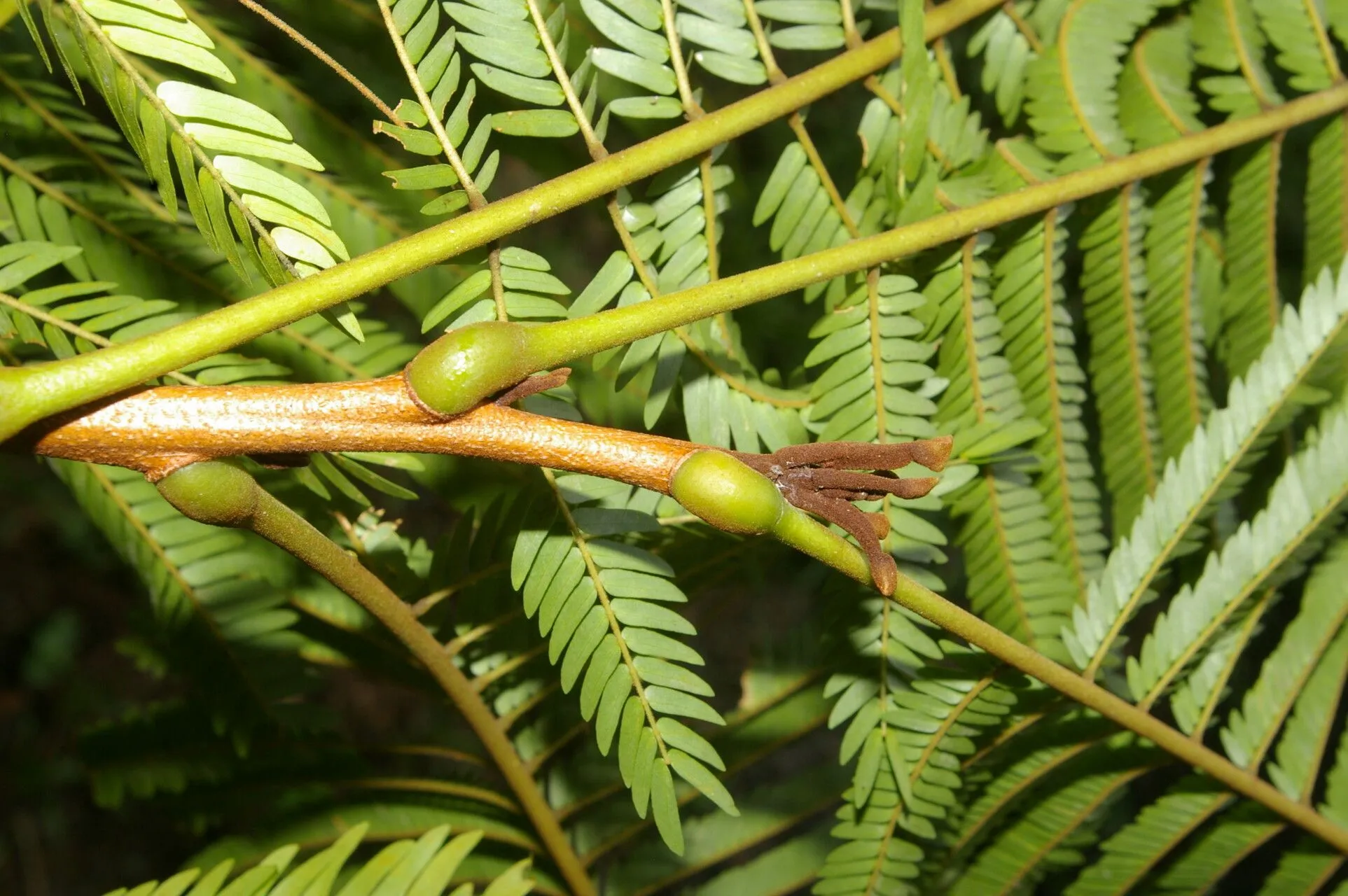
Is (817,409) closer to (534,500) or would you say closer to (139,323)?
(534,500)

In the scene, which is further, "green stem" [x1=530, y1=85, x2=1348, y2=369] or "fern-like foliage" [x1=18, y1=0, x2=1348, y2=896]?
"fern-like foliage" [x1=18, y1=0, x2=1348, y2=896]

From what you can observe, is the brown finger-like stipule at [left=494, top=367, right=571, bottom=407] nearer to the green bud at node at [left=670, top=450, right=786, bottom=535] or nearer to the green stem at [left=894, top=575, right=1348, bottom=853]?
the green bud at node at [left=670, top=450, right=786, bottom=535]

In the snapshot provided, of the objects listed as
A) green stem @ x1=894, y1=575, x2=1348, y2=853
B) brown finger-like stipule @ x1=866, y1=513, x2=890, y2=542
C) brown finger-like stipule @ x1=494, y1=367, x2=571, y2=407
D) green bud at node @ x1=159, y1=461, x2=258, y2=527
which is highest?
green bud at node @ x1=159, y1=461, x2=258, y2=527

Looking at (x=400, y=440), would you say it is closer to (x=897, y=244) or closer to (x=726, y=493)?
(x=726, y=493)

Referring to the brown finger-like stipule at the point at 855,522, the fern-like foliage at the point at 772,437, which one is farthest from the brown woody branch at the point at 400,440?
the fern-like foliage at the point at 772,437

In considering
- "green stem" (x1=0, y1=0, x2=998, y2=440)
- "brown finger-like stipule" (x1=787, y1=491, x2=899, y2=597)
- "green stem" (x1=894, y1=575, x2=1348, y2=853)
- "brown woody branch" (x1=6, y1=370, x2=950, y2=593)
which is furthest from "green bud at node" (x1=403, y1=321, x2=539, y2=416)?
"green stem" (x1=894, y1=575, x2=1348, y2=853)

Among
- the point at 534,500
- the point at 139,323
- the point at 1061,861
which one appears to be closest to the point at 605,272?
the point at 534,500
